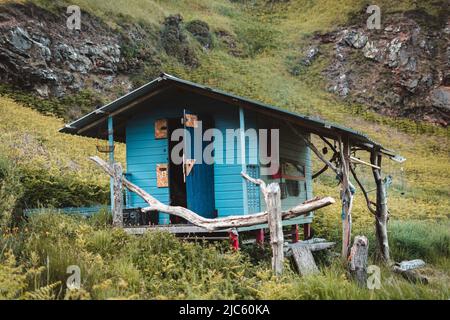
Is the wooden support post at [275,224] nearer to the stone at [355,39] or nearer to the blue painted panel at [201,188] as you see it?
the blue painted panel at [201,188]

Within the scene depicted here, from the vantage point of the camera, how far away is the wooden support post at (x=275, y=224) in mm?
8086

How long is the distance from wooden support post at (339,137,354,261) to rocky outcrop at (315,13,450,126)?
3107 centimetres

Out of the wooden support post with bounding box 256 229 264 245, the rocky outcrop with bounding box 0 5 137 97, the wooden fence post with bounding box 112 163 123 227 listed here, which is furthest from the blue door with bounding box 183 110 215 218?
the rocky outcrop with bounding box 0 5 137 97

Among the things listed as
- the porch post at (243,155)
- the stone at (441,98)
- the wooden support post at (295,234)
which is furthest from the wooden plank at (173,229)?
the stone at (441,98)

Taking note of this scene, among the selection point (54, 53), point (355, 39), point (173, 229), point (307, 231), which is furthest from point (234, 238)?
point (355, 39)

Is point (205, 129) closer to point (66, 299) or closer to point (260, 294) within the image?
point (260, 294)

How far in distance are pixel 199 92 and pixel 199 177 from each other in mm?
2130

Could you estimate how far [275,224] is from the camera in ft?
26.8

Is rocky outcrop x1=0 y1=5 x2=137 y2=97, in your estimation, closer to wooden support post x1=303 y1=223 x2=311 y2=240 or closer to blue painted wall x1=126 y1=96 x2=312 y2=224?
blue painted wall x1=126 y1=96 x2=312 y2=224

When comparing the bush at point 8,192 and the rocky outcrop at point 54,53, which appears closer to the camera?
the bush at point 8,192

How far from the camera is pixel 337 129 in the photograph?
11547 mm

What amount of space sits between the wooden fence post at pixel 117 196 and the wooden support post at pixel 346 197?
522cm

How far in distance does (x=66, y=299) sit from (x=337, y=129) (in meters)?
7.74

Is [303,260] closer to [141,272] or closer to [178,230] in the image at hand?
[178,230]
